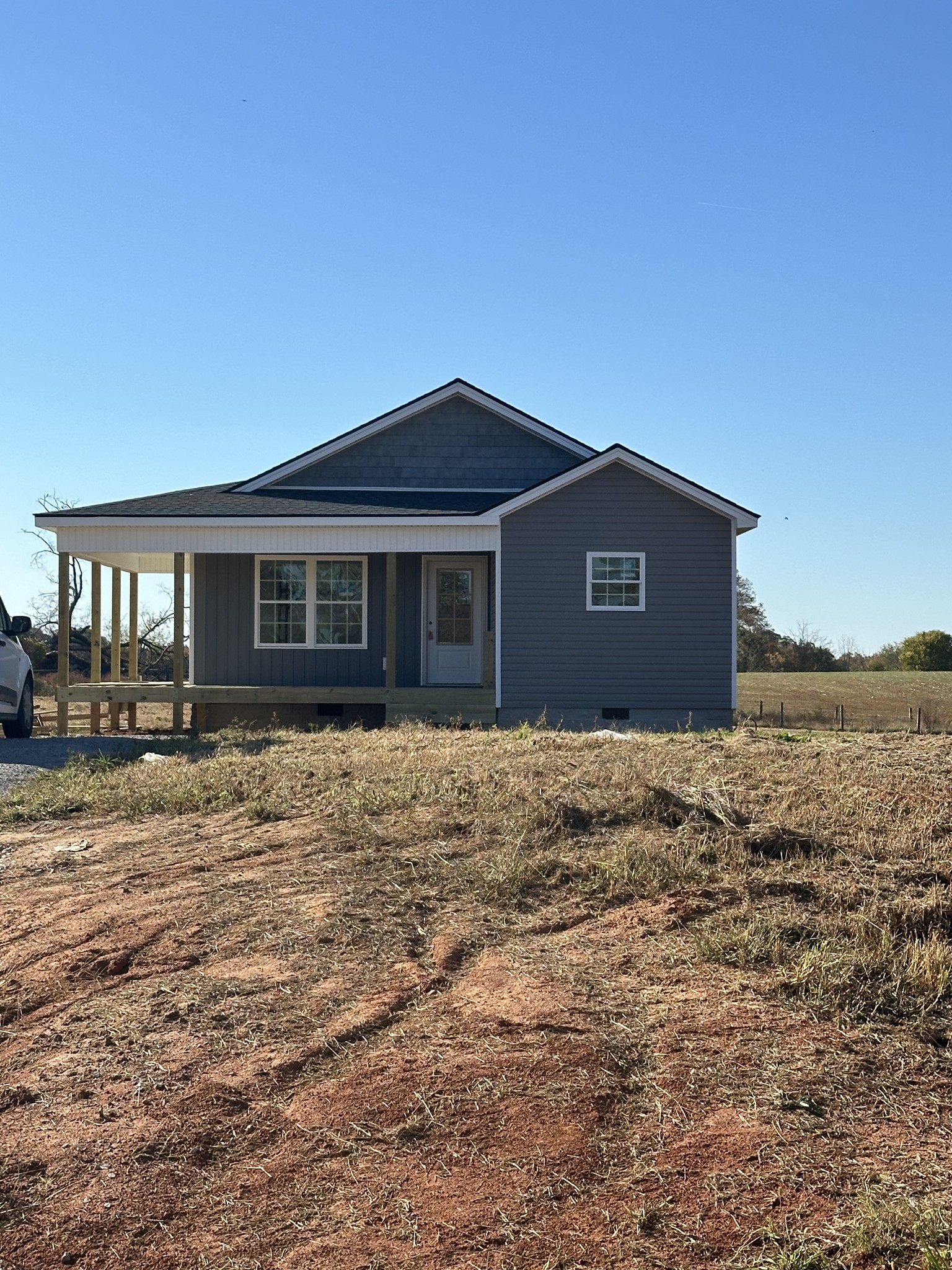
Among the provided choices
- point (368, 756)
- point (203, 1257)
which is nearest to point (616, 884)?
point (203, 1257)

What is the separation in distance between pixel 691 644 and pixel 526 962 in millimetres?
13257

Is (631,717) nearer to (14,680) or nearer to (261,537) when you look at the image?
(261,537)

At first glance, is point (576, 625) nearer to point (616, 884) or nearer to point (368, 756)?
point (368, 756)

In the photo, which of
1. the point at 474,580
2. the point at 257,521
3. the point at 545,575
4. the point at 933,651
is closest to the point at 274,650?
the point at 257,521

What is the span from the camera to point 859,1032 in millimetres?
4578

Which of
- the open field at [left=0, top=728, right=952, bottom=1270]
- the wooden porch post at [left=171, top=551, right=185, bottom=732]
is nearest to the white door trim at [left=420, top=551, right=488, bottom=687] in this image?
the wooden porch post at [left=171, top=551, right=185, bottom=732]

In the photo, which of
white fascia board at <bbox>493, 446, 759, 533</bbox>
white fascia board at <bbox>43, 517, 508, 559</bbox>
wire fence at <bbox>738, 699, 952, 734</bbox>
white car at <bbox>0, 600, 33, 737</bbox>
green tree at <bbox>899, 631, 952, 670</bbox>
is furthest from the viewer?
green tree at <bbox>899, 631, 952, 670</bbox>

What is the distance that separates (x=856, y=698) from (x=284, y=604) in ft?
65.8

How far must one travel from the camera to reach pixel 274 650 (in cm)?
1962

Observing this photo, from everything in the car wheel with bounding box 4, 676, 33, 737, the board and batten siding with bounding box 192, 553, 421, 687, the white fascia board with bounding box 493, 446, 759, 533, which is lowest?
the car wheel with bounding box 4, 676, 33, 737

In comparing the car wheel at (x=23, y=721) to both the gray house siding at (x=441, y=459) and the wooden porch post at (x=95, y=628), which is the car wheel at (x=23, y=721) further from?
the gray house siding at (x=441, y=459)

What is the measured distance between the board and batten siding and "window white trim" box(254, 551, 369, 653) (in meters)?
0.04

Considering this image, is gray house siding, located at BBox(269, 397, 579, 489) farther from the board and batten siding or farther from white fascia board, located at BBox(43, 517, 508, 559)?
white fascia board, located at BBox(43, 517, 508, 559)

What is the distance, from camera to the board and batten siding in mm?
19562
